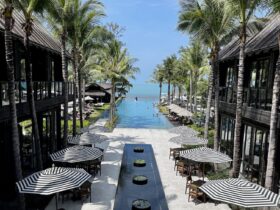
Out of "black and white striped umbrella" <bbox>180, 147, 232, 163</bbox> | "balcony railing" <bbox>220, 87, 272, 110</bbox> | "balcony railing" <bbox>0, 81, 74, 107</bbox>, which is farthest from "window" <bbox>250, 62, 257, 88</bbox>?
"balcony railing" <bbox>0, 81, 74, 107</bbox>

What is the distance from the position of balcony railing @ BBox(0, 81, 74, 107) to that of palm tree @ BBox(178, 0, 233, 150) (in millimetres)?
10102

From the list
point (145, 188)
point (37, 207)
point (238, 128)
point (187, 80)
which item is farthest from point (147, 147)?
point (187, 80)

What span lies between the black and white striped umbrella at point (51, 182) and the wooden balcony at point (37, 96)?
2.85 meters

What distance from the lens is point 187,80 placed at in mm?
54062

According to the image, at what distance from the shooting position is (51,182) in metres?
10.6

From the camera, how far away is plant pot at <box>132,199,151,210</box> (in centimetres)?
1231

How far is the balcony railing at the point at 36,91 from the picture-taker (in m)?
12.4

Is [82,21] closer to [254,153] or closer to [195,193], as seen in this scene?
[195,193]

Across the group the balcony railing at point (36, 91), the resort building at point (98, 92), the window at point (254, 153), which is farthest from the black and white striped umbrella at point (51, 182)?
the resort building at point (98, 92)

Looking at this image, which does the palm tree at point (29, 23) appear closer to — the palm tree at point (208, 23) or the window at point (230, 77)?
the palm tree at point (208, 23)

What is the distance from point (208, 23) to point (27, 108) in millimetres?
11964

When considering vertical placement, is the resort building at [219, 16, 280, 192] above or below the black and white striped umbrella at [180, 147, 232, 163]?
above

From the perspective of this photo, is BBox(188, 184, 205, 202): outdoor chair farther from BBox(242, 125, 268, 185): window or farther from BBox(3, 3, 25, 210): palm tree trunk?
BBox(3, 3, 25, 210): palm tree trunk

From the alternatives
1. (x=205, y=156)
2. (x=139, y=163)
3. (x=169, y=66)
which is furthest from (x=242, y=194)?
(x=169, y=66)
